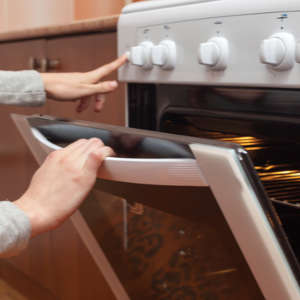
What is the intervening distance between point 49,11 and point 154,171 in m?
1.47

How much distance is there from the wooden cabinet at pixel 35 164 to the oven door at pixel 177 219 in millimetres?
227

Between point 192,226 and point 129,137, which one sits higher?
point 129,137

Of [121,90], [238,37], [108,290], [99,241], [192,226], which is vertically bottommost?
[108,290]

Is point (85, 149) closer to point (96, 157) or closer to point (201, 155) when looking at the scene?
point (96, 157)

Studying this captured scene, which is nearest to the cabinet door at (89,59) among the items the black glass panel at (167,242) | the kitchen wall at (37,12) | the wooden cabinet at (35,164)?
the wooden cabinet at (35,164)

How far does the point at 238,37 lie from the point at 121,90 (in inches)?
13.9

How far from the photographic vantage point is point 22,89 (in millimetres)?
929

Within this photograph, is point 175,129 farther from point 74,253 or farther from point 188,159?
point 74,253

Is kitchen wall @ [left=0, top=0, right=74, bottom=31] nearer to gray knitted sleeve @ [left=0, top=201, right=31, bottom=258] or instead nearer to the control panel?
the control panel

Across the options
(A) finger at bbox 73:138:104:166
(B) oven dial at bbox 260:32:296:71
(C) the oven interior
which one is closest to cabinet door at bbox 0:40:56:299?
(C) the oven interior

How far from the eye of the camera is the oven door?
0.49 meters

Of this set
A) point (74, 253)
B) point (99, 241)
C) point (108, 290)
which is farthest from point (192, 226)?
point (74, 253)

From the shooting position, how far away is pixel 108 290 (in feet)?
3.61

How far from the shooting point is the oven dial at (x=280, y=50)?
1.82ft
